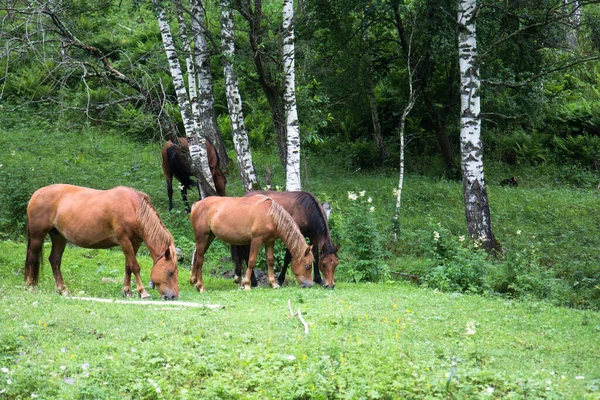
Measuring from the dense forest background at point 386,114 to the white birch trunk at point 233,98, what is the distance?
275 mm

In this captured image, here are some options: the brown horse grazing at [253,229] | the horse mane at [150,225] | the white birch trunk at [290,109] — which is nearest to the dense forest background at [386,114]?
the white birch trunk at [290,109]

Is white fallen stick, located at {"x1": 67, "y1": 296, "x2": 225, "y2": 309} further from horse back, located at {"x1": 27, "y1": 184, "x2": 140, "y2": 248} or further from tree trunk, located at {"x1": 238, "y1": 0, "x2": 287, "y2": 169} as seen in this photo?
tree trunk, located at {"x1": 238, "y1": 0, "x2": 287, "y2": 169}

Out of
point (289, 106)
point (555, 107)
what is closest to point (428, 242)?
point (289, 106)

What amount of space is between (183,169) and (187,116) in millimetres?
3154

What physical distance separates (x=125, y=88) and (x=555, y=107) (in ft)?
52.5

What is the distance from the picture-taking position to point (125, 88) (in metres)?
27.1

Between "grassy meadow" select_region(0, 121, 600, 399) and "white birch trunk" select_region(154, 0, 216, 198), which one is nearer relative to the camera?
"grassy meadow" select_region(0, 121, 600, 399)

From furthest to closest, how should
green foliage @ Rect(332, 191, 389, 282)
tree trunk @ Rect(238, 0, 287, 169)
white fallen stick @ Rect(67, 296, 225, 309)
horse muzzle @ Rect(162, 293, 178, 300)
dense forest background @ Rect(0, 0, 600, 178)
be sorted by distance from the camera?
dense forest background @ Rect(0, 0, 600, 178) < tree trunk @ Rect(238, 0, 287, 169) < green foliage @ Rect(332, 191, 389, 282) < horse muzzle @ Rect(162, 293, 178, 300) < white fallen stick @ Rect(67, 296, 225, 309)

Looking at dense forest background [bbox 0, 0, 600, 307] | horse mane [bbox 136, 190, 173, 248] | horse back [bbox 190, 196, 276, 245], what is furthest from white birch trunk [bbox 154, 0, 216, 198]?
horse mane [bbox 136, 190, 173, 248]

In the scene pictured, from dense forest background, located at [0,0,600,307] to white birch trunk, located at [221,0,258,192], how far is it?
0.90ft

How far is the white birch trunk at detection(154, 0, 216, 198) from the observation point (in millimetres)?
16562

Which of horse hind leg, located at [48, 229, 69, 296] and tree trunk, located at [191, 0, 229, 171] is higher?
tree trunk, located at [191, 0, 229, 171]

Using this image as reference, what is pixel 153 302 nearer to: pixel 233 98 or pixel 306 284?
pixel 306 284

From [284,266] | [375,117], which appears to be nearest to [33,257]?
[284,266]
